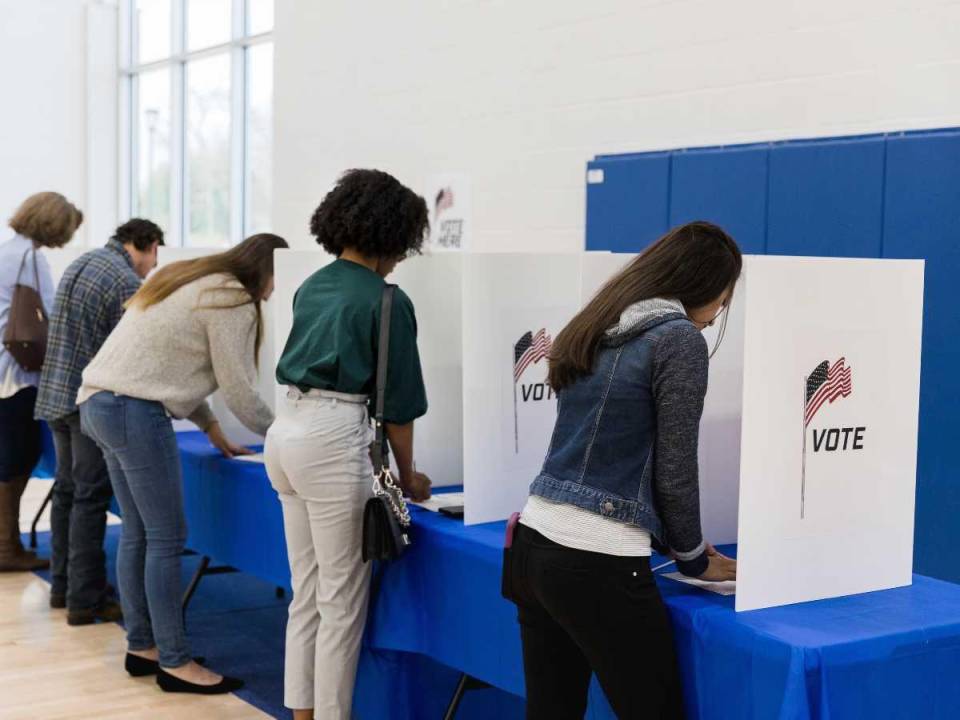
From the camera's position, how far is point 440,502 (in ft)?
9.00

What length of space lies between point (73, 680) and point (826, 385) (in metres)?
2.41

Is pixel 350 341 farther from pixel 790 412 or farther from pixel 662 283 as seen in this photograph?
pixel 790 412

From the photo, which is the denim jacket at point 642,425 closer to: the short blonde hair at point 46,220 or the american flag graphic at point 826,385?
the american flag graphic at point 826,385

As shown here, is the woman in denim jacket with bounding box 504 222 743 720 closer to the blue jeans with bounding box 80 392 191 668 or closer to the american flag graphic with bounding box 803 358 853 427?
the american flag graphic with bounding box 803 358 853 427

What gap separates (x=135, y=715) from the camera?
10.3 feet

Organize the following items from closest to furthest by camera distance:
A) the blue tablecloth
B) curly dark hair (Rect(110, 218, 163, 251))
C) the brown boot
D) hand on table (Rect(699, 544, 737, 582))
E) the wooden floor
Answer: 1. the blue tablecloth
2. hand on table (Rect(699, 544, 737, 582))
3. the wooden floor
4. curly dark hair (Rect(110, 218, 163, 251))
5. the brown boot

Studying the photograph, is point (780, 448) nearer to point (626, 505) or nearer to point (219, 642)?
point (626, 505)

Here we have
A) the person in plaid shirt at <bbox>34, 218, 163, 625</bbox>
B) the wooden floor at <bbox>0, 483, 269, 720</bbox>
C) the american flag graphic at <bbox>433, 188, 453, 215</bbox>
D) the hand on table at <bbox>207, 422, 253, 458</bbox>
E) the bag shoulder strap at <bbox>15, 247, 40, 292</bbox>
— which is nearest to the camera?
the wooden floor at <bbox>0, 483, 269, 720</bbox>

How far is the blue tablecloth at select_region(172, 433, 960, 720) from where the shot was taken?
67.4 inches

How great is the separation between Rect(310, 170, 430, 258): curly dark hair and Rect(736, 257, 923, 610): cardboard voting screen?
850 millimetres

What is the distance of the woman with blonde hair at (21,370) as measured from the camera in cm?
436

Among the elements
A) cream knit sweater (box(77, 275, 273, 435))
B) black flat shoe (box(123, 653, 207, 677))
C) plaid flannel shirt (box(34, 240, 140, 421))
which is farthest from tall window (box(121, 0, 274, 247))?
cream knit sweater (box(77, 275, 273, 435))

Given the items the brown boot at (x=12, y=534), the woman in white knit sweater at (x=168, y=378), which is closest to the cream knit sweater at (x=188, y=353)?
the woman in white knit sweater at (x=168, y=378)

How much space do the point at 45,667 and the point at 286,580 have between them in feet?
3.15
